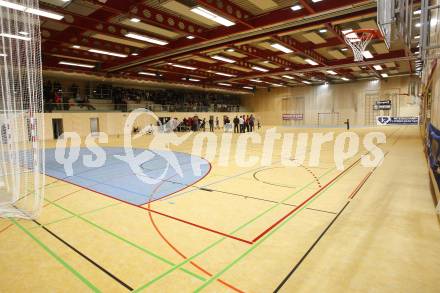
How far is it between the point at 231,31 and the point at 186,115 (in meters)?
20.9

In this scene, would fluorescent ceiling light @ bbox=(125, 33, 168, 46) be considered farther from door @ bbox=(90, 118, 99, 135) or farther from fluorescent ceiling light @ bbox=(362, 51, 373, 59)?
fluorescent ceiling light @ bbox=(362, 51, 373, 59)

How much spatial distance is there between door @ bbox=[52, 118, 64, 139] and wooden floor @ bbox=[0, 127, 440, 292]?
18.5 metres

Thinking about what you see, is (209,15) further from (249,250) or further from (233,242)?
(249,250)

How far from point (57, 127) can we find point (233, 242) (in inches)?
911

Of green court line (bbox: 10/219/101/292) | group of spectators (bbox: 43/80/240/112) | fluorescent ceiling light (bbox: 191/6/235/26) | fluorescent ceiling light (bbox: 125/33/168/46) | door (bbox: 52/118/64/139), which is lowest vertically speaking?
green court line (bbox: 10/219/101/292)

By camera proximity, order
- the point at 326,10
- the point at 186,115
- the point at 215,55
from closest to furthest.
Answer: the point at 326,10 → the point at 215,55 → the point at 186,115

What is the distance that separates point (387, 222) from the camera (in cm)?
425

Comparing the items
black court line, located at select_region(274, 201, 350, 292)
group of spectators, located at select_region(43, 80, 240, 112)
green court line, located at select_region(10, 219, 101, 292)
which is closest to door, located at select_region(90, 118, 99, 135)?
group of spectators, located at select_region(43, 80, 240, 112)

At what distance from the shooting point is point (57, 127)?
2206 cm

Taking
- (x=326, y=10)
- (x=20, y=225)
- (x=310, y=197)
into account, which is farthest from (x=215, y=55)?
(x=20, y=225)

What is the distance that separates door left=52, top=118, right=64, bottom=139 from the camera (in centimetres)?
2186

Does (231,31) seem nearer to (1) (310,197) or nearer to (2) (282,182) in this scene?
(2) (282,182)

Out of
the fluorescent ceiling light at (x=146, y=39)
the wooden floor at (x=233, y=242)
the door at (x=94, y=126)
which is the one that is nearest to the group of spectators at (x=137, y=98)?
the door at (x=94, y=126)

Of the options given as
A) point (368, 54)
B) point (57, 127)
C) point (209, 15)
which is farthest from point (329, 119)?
point (57, 127)
